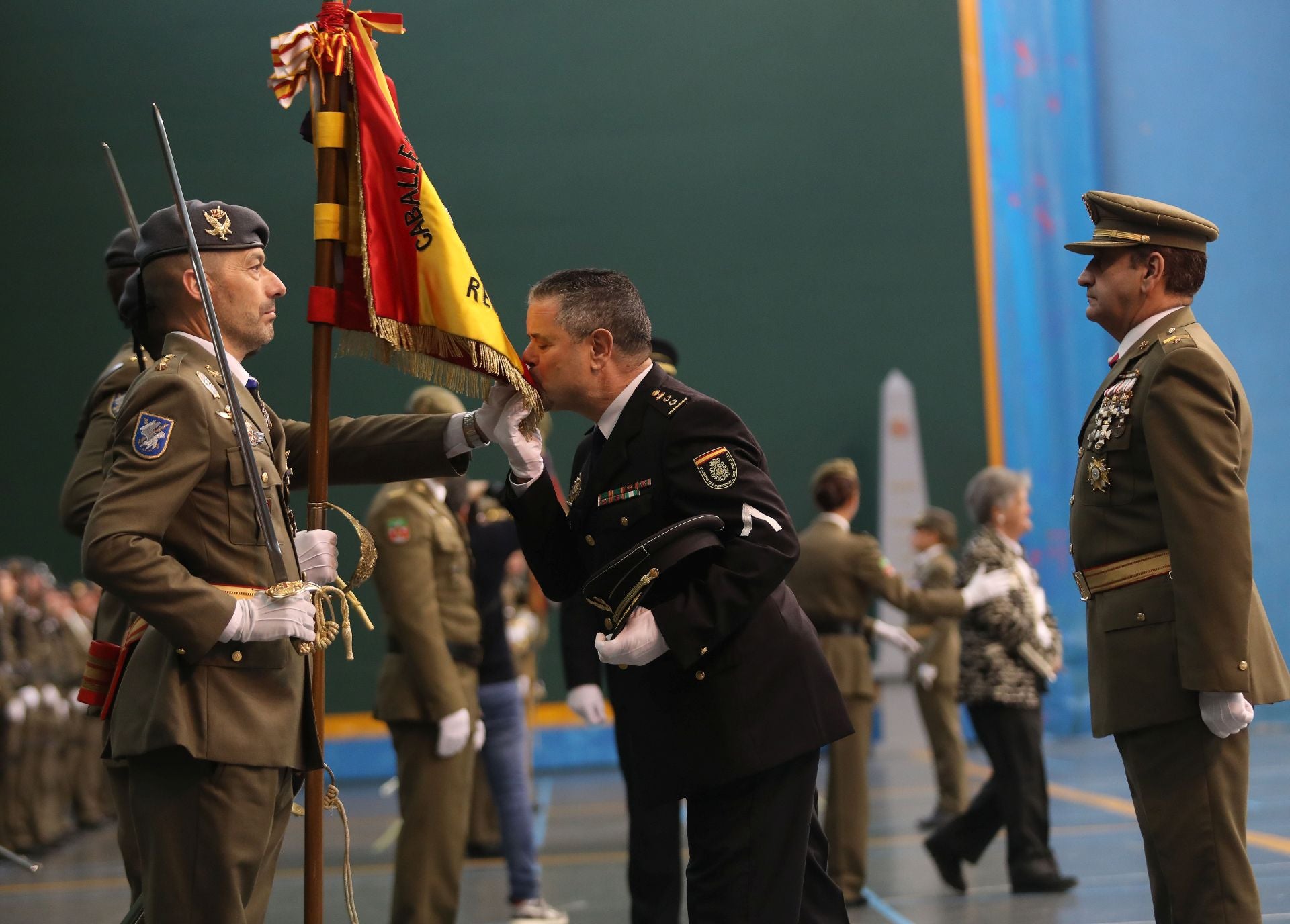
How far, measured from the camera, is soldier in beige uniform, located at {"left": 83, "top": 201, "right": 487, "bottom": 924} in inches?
Answer: 86.7

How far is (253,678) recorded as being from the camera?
2336mm

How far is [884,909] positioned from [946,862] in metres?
0.37

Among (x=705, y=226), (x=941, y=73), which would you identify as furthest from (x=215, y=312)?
(x=941, y=73)

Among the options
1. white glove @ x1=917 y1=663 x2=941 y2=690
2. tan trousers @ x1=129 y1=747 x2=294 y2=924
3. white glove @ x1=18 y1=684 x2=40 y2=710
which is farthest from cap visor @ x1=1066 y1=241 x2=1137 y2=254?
white glove @ x1=18 y1=684 x2=40 y2=710

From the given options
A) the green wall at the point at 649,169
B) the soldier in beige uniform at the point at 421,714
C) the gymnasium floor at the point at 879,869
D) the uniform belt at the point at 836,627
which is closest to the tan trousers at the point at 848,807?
the gymnasium floor at the point at 879,869

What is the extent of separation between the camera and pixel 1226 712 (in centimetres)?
253

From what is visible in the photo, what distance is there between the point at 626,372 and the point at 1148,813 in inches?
52.9

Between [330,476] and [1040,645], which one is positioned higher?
[330,476]

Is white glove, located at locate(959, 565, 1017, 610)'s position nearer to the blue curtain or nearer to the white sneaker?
the white sneaker

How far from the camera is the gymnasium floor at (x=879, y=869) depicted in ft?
15.3

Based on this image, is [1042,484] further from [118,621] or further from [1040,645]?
[118,621]

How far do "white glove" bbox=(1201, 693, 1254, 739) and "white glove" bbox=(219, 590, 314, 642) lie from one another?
1.67 meters

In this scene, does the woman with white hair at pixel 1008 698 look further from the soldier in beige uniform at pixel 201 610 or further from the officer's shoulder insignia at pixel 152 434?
the officer's shoulder insignia at pixel 152 434

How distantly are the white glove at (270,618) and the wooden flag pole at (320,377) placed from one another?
16 cm
